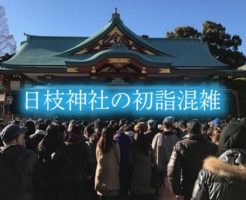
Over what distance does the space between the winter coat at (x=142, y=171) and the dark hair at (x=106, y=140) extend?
0.51 m

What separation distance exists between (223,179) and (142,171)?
344cm

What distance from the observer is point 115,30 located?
18.4 m

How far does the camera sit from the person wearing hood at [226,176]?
2.20m

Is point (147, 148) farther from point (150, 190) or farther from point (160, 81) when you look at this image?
point (160, 81)

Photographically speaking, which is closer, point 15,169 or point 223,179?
point 223,179

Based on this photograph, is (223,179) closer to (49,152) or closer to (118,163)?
(49,152)

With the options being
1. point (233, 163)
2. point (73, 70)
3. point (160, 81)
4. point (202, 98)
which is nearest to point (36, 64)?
point (73, 70)

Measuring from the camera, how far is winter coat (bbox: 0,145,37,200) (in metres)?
3.35

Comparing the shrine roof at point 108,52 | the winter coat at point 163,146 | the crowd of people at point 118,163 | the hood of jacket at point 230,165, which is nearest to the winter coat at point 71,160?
the crowd of people at point 118,163

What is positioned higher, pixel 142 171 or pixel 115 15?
pixel 115 15

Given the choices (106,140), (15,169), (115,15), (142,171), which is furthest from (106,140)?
(115,15)

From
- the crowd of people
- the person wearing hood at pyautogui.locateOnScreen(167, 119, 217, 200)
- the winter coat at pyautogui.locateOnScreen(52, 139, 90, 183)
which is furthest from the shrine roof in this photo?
the person wearing hood at pyautogui.locateOnScreen(167, 119, 217, 200)

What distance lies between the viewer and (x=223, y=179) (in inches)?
87.0

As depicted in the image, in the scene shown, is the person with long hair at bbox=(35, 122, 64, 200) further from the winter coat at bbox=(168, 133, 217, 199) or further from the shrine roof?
the shrine roof
